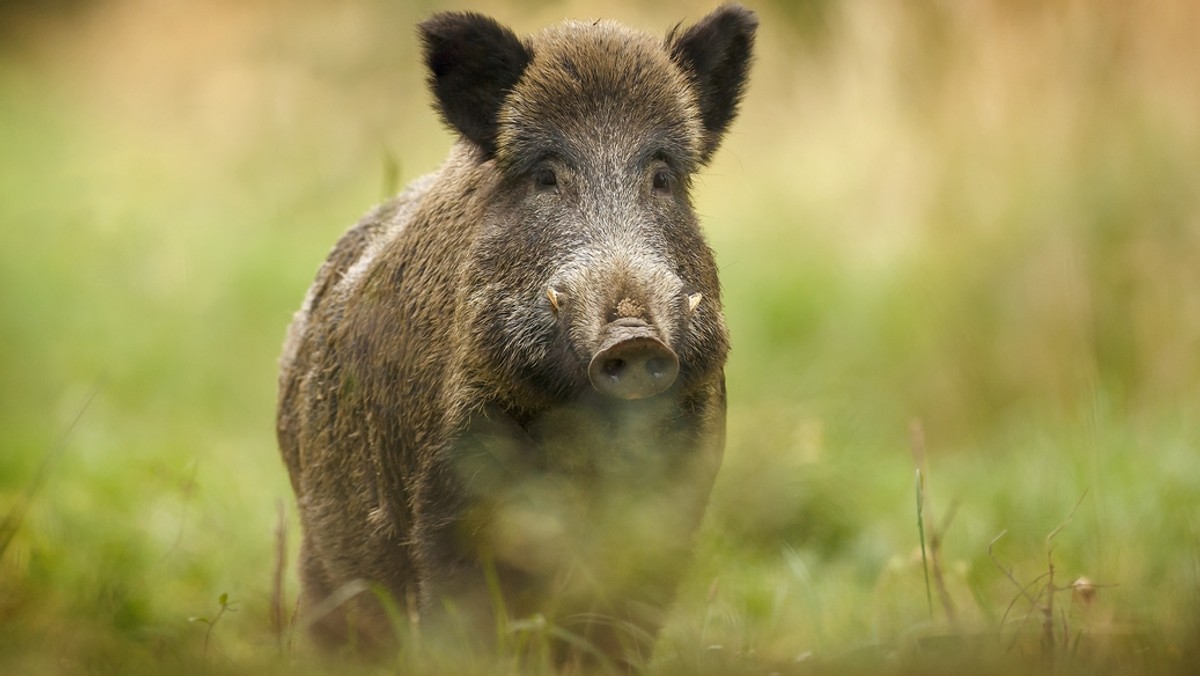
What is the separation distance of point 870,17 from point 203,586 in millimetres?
5249

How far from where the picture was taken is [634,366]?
3156 mm

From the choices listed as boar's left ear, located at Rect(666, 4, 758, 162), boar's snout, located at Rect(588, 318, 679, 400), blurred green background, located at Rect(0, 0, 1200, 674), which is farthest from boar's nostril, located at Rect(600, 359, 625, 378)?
boar's left ear, located at Rect(666, 4, 758, 162)

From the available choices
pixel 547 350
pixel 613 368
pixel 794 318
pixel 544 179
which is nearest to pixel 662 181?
pixel 544 179

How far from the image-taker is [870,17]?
821 cm

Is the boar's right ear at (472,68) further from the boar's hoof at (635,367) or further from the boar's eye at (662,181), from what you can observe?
the boar's hoof at (635,367)

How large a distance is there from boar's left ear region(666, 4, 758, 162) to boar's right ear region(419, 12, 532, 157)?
553 mm

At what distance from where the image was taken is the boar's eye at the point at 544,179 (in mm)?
3912

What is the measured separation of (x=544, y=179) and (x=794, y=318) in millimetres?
4719

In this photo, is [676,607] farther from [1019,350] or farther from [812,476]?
[1019,350]

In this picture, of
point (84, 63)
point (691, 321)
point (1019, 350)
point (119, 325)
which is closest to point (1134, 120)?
point (1019, 350)

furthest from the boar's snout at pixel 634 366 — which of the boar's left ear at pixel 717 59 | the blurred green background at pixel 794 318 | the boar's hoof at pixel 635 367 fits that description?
the boar's left ear at pixel 717 59

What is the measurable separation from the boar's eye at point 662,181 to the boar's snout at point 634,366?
0.91 m

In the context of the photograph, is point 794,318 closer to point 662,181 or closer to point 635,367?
point 662,181

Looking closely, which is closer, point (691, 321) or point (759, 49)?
point (691, 321)
